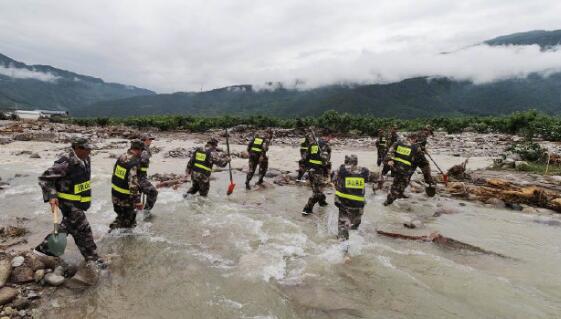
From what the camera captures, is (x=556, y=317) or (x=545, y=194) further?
(x=545, y=194)

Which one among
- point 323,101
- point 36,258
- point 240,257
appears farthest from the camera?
point 323,101

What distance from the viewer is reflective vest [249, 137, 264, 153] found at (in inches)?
480

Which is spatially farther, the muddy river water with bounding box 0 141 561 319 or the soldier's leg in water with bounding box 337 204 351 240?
the soldier's leg in water with bounding box 337 204 351 240

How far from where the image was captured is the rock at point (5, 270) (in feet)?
16.5

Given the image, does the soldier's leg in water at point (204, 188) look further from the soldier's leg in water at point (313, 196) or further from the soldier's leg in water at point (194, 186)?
the soldier's leg in water at point (313, 196)

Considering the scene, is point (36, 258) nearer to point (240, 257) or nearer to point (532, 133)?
point (240, 257)

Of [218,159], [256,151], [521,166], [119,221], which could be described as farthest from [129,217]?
[521,166]

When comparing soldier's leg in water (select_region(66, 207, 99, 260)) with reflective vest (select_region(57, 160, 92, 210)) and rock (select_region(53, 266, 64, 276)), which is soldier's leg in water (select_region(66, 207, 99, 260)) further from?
rock (select_region(53, 266, 64, 276))

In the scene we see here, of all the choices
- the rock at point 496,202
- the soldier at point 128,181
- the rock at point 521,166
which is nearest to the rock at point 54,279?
the soldier at point 128,181

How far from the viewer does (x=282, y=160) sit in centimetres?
1964

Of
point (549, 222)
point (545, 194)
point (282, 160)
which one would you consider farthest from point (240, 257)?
point (282, 160)

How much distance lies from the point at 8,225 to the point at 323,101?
176 m

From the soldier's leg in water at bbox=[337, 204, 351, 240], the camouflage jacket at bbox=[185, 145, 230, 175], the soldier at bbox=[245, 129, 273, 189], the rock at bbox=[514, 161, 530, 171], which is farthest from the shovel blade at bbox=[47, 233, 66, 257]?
the rock at bbox=[514, 161, 530, 171]

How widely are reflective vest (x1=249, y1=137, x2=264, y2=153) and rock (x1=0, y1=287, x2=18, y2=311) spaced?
8115 mm
